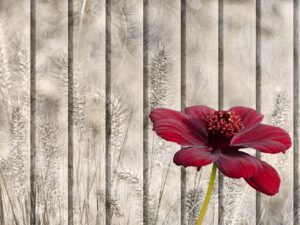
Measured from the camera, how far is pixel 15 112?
32.7 inches

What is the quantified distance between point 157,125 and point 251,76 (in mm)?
521

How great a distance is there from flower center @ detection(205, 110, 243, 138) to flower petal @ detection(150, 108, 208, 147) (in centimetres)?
1

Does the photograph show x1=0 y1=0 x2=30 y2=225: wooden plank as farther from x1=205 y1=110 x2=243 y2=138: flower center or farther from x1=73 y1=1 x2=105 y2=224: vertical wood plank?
x1=205 y1=110 x2=243 y2=138: flower center

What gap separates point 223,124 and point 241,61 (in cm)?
47

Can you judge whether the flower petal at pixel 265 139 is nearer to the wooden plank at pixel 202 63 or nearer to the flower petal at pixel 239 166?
the flower petal at pixel 239 166

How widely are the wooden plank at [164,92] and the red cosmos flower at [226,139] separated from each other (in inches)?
14.3

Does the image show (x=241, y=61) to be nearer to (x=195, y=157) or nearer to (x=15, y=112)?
(x=15, y=112)

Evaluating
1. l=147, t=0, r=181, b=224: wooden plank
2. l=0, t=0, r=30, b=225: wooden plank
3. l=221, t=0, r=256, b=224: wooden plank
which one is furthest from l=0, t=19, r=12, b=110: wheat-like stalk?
l=221, t=0, r=256, b=224: wooden plank

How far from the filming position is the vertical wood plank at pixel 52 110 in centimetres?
82

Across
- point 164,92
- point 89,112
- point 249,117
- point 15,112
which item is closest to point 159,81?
point 164,92

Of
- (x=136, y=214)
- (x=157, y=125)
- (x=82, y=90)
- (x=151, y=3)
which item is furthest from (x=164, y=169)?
(x=157, y=125)

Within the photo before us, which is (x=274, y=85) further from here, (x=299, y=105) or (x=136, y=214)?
(x=136, y=214)

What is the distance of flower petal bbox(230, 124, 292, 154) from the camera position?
39cm

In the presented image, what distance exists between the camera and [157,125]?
1.31 feet
